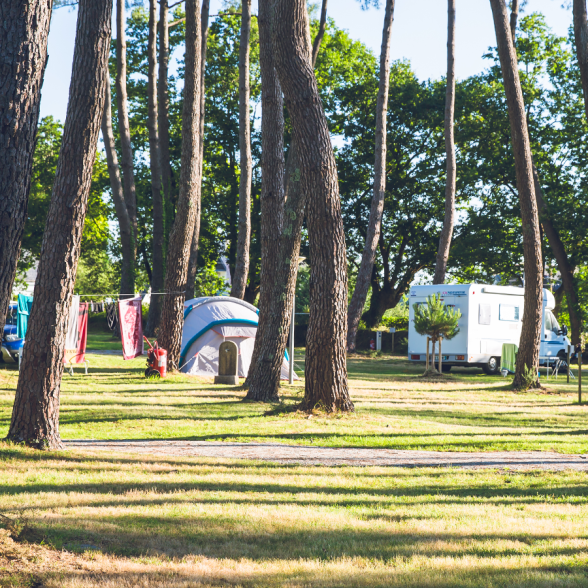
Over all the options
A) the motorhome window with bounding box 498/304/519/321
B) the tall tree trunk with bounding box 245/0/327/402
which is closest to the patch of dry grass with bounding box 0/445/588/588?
the tall tree trunk with bounding box 245/0/327/402

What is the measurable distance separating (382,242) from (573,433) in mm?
29059

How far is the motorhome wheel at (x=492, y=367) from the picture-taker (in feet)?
76.9

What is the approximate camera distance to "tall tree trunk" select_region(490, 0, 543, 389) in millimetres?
16922

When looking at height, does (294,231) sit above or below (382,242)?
below

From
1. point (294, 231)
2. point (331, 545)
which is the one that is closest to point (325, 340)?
point (294, 231)

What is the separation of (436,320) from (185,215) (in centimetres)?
816

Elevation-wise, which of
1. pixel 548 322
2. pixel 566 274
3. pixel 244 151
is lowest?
pixel 548 322

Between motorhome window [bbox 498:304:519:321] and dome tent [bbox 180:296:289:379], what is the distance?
8.82 m

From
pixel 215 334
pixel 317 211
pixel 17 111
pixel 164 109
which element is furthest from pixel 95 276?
pixel 17 111

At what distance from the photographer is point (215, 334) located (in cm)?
1784

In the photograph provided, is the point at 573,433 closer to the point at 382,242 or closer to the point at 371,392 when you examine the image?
the point at 371,392

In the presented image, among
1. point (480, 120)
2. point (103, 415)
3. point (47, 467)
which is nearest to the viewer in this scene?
point (47, 467)

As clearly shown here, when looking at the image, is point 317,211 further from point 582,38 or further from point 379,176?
point 379,176

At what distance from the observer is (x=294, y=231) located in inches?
502
